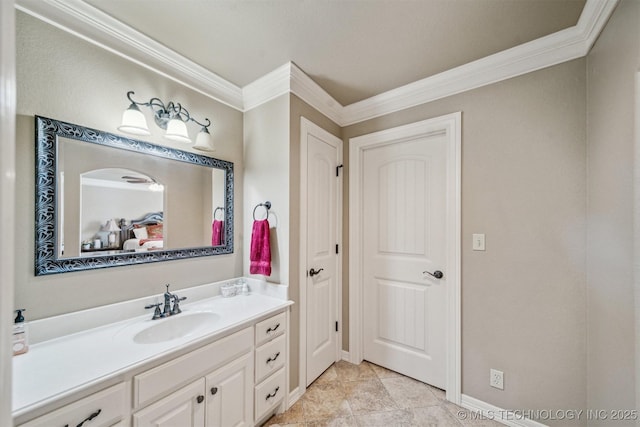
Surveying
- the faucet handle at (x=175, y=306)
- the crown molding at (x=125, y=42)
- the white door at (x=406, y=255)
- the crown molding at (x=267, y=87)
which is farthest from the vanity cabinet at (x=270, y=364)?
the crown molding at (x=125, y=42)

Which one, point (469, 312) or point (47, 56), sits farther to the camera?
point (469, 312)

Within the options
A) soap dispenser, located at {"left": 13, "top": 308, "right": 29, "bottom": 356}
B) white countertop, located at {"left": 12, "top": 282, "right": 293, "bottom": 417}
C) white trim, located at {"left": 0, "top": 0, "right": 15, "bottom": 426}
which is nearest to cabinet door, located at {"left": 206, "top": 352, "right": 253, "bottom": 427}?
white countertop, located at {"left": 12, "top": 282, "right": 293, "bottom": 417}

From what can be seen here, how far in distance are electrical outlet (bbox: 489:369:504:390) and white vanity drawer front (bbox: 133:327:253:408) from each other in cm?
158

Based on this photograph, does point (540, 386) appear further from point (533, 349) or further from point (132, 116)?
point (132, 116)

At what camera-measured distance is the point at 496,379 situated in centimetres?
164

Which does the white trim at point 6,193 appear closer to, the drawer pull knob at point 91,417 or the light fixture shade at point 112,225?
the drawer pull knob at point 91,417

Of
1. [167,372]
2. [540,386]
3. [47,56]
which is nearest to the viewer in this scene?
[167,372]

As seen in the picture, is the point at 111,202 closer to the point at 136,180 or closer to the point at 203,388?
the point at 136,180

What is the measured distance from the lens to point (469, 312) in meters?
1.75

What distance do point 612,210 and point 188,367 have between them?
6.90ft

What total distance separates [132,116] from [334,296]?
1.95 metres

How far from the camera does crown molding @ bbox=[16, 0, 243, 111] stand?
1182 millimetres

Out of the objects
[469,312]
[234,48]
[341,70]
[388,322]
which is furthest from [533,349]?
[234,48]

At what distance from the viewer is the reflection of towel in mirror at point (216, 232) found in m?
Answer: 1.84
